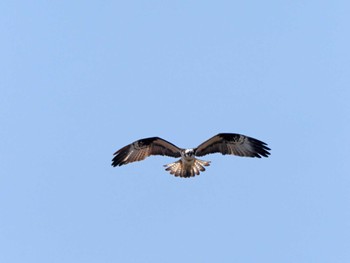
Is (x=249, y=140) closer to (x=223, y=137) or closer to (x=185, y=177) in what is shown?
(x=223, y=137)

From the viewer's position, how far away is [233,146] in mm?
27312

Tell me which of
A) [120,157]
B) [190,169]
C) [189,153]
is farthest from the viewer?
[120,157]

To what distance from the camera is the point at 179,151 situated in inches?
1075

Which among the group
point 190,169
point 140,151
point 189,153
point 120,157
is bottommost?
point 190,169

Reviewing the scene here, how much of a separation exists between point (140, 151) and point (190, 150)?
78.4 inches

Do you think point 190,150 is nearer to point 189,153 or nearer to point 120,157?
point 189,153

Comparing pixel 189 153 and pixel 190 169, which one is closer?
pixel 189 153

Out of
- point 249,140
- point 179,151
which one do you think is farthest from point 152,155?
point 249,140

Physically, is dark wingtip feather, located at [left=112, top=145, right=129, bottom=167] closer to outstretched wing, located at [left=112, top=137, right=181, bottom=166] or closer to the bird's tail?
outstretched wing, located at [left=112, top=137, right=181, bottom=166]

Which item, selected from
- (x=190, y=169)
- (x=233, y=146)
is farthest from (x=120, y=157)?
(x=233, y=146)

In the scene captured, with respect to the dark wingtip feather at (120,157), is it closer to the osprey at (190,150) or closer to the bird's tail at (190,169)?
the osprey at (190,150)

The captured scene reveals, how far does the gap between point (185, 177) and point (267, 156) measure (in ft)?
9.75

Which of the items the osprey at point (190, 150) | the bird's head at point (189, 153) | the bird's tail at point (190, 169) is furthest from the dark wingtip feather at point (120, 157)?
the bird's head at point (189, 153)

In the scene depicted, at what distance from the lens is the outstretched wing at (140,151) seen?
1085 inches
